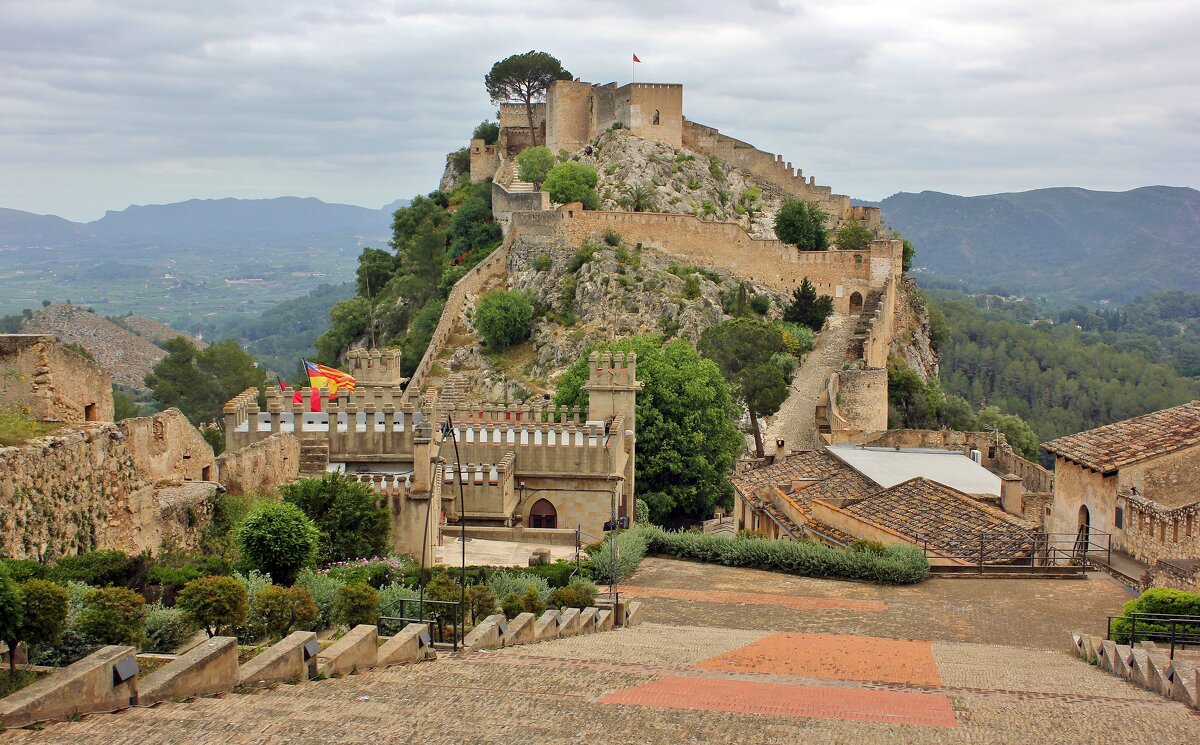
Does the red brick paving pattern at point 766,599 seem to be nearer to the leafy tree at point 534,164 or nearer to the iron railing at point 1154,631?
the iron railing at point 1154,631

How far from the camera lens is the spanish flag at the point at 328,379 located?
2739 centimetres

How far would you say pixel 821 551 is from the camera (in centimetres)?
2066

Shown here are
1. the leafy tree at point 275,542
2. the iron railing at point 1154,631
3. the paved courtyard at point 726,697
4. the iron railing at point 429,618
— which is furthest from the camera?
the leafy tree at point 275,542

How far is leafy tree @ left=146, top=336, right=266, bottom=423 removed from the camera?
65.6 metres

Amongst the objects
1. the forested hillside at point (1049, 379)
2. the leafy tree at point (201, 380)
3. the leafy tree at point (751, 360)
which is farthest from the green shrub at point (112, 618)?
the forested hillside at point (1049, 379)

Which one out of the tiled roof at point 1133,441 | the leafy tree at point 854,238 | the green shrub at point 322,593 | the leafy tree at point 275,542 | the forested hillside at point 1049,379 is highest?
the leafy tree at point 854,238

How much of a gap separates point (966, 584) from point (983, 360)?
11030 cm

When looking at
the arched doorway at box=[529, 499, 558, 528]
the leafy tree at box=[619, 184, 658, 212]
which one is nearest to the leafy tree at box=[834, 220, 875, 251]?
the leafy tree at box=[619, 184, 658, 212]

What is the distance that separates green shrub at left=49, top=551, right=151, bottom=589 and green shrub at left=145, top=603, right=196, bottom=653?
170 cm

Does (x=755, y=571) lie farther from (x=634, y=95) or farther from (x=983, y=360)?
(x=983, y=360)

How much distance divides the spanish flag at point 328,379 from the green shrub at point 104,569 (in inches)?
556

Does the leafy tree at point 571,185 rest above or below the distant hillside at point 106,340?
above

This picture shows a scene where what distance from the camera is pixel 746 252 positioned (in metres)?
61.6

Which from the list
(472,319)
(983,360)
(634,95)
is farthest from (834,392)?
(983,360)
